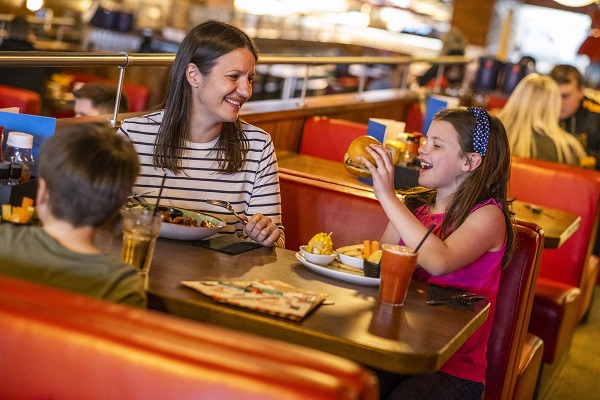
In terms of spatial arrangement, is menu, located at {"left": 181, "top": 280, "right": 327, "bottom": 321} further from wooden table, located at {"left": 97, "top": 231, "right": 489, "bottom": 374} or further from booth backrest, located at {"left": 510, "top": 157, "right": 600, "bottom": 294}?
booth backrest, located at {"left": 510, "top": 157, "right": 600, "bottom": 294}

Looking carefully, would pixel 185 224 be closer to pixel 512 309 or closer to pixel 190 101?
pixel 190 101

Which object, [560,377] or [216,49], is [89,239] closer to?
[216,49]

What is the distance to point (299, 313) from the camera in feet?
5.63

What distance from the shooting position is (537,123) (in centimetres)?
496

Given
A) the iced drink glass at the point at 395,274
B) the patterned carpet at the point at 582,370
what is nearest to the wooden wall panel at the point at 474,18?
the patterned carpet at the point at 582,370

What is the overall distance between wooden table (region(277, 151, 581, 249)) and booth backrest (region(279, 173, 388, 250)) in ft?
0.44

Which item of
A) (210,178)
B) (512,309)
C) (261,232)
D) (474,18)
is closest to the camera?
(261,232)

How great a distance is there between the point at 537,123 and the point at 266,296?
3.51 metres

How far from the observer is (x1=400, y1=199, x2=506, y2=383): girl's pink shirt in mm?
2350

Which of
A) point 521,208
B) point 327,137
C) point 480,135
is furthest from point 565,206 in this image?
point 480,135

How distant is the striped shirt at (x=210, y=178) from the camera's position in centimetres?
258

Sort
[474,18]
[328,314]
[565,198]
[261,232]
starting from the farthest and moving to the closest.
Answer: [474,18]
[565,198]
[261,232]
[328,314]

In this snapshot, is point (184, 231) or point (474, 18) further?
point (474, 18)

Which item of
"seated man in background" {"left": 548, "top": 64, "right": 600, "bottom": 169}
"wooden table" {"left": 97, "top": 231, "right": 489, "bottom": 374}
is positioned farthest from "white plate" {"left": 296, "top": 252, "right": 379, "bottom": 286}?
"seated man in background" {"left": 548, "top": 64, "right": 600, "bottom": 169}
